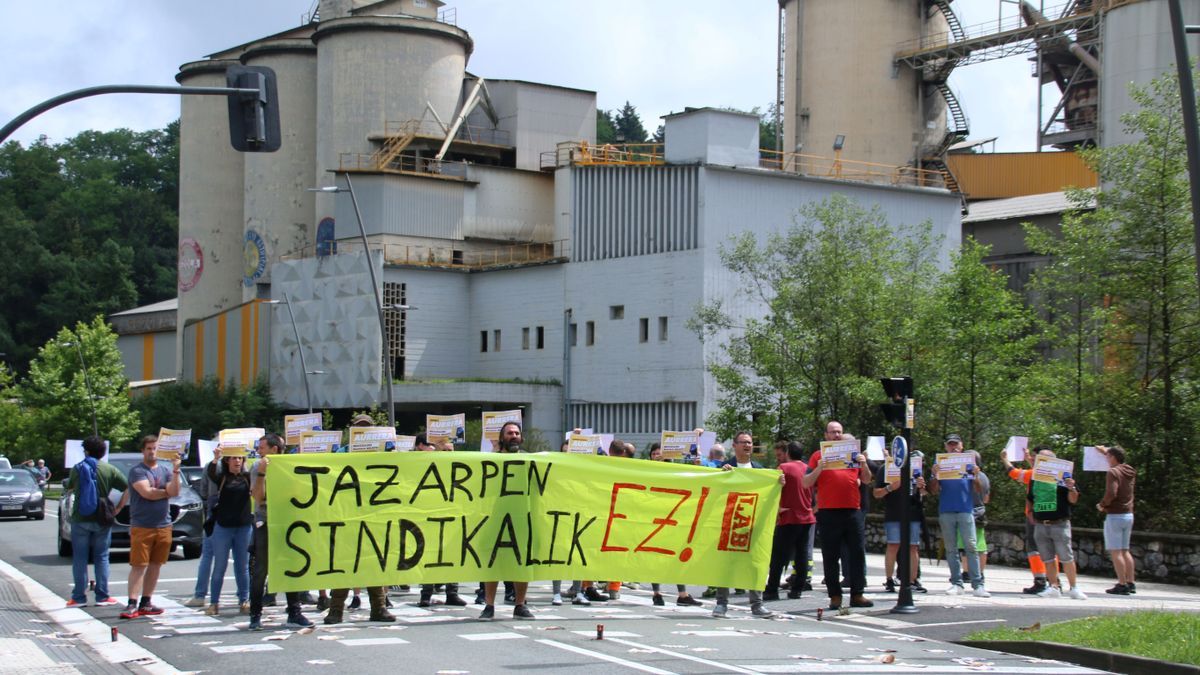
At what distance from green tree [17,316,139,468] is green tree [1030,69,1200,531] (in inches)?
2247

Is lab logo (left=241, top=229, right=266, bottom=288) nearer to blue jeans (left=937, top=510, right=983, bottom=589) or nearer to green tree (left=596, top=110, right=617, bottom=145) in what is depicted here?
green tree (left=596, top=110, right=617, bottom=145)

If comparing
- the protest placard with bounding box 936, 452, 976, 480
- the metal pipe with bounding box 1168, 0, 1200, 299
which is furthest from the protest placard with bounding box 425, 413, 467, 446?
the metal pipe with bounding box 1168, 0, 1200, 299

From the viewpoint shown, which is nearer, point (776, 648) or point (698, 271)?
point (776, 648)

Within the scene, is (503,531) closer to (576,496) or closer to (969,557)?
(576,496)

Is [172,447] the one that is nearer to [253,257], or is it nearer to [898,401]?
[898,401]

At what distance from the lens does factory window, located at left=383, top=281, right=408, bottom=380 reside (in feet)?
220

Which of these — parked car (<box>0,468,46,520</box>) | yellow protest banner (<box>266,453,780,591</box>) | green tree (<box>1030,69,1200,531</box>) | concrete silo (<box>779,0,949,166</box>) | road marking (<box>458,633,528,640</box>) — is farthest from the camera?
concrete silo (<box>779,0,949,166</box>)

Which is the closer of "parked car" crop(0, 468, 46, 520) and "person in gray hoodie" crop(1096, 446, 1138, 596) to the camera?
"person in gray hoodie" crop(1096, 446, 1138, 596)

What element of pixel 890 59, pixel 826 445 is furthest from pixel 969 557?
pixel 890 59

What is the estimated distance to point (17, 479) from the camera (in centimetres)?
4203

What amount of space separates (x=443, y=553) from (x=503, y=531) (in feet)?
2.21

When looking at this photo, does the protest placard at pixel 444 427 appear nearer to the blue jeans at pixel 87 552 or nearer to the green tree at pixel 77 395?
A: the blue jeans at pixel 87 552

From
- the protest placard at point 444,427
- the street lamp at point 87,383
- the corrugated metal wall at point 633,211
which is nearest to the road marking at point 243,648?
the protest placard at point 444,427

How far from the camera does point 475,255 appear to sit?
2803 inches
